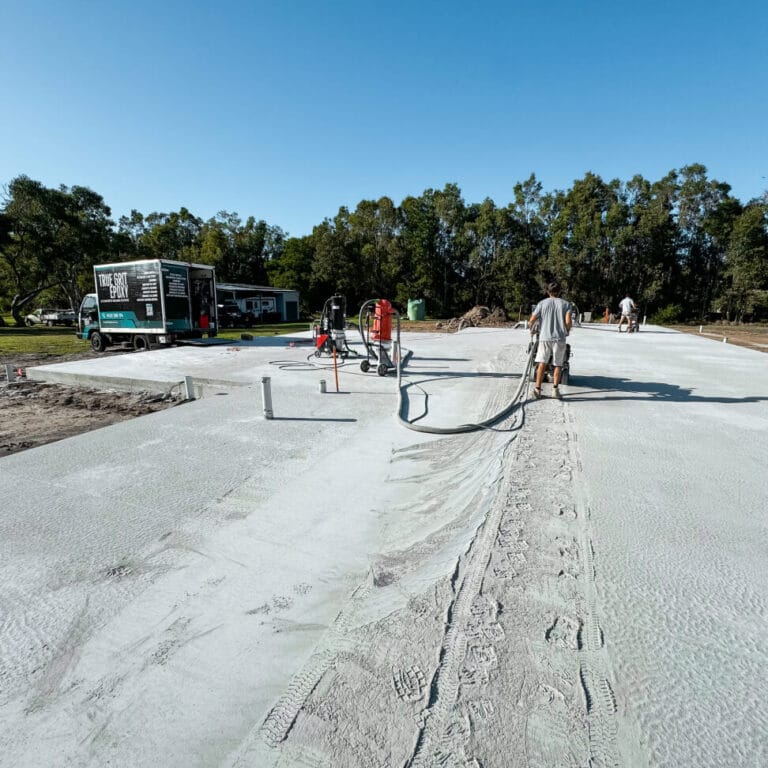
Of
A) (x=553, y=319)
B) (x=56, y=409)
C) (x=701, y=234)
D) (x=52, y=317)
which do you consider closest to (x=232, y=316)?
(x=52, y=317)

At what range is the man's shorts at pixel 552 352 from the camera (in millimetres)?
5781

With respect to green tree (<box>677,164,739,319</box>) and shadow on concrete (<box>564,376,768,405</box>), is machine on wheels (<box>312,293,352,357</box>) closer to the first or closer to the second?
shadow on concrete (<box>564,376,768,405</box>)

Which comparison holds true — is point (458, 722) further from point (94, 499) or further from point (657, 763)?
point (94, 499)

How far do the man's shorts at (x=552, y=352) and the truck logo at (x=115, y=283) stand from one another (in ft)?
44.3

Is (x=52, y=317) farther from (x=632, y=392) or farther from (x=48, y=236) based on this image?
(x=632, y=392)

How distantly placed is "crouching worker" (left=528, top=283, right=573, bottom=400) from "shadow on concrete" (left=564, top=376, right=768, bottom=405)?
0.53 m

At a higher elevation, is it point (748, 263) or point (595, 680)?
point (748, 263)

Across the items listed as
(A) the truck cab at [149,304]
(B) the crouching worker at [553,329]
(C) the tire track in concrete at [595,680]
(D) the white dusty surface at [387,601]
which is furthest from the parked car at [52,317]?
(C) the tire track in concrete at [595,680]

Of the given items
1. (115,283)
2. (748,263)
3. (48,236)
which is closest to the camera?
(115,283)

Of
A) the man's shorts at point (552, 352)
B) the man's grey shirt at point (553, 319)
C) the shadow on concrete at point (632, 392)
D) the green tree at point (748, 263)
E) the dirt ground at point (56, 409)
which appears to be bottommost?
the dirt ground at point (56, 409)

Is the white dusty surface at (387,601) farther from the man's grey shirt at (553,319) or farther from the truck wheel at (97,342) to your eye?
the truck wheel at (97,342)

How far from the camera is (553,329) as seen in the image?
573cm

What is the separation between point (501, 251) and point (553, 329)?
35180 mm

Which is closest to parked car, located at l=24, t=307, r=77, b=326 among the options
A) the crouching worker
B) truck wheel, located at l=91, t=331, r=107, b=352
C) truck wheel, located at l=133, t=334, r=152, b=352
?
truck wheel, located at l=91, t=331, r=107, b=352
